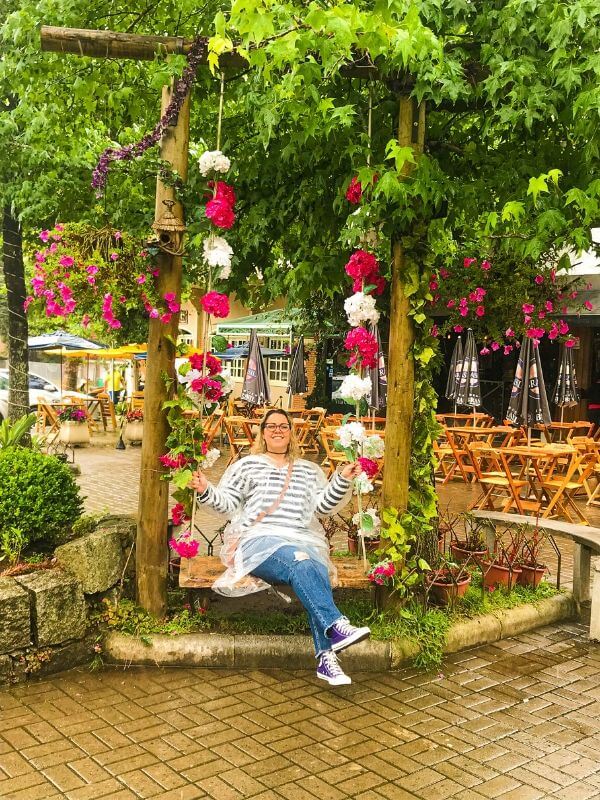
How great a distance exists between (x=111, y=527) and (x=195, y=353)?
128 centimetres

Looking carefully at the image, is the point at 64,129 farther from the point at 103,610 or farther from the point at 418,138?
the point at 103,610

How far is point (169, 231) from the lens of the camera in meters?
5.16

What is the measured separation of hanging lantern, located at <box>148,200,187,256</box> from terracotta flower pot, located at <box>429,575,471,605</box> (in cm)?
280

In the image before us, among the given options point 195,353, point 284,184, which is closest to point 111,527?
point 195,353

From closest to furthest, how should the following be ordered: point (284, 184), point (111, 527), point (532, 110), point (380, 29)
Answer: point (380, 29)
point (532, 110)
point (111, 527)
point (284, 184)

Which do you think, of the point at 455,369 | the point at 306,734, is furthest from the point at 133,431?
the point at 306,734

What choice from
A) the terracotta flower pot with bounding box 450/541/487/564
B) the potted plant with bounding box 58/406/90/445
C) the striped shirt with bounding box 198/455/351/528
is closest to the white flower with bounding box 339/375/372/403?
the striped shirt with bounding box 198/455/351/528

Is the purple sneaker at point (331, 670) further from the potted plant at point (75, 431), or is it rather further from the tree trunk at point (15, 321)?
the potted plant at point (75, 431)

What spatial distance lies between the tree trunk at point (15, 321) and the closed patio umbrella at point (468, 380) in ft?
19.8

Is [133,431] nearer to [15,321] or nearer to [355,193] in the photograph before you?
[15,321]

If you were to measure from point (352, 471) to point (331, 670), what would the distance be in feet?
3.99

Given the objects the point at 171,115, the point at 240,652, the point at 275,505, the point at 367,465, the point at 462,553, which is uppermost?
the point at 171,115

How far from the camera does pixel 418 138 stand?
529cm

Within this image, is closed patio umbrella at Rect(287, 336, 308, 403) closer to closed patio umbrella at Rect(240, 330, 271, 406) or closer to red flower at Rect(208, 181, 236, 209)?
closed patio umbrella at Rect(240, 330, 271, 406)
